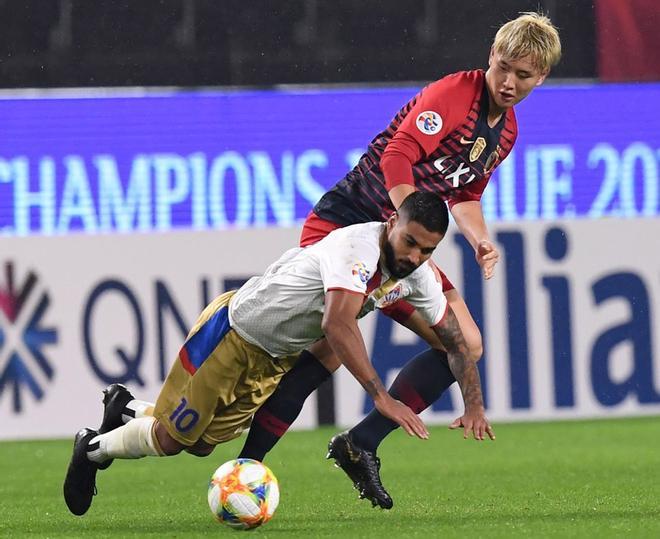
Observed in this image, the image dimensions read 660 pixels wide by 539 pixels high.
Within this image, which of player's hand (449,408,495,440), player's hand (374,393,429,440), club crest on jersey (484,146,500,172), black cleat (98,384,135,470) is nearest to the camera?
player's hand (374,393,429,440)

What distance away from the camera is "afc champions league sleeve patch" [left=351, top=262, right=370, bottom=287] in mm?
5238

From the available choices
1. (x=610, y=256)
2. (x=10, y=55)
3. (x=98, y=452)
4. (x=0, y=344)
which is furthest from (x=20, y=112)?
(x=98, y=452)

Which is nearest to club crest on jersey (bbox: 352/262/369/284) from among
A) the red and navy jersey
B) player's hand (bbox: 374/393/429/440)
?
player's hand (bbox: 374/393/429/440)

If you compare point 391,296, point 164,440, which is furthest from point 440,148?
point 164,440

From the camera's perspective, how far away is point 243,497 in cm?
536

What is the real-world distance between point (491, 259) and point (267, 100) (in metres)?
9.07

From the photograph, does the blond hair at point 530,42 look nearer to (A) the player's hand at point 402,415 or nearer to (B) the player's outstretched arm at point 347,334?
(B) the player's outstretched arm at point 347,334

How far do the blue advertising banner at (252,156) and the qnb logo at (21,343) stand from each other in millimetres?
4021

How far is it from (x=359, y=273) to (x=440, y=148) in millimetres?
841

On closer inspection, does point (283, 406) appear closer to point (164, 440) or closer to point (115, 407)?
point (164, 440)

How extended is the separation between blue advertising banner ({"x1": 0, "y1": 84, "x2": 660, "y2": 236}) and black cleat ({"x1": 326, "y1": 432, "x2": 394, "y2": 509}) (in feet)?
26.6

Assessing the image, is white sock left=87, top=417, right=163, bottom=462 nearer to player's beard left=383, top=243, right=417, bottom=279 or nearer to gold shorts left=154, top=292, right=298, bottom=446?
gold shorts left=154, top=292, right=298, bottom=446

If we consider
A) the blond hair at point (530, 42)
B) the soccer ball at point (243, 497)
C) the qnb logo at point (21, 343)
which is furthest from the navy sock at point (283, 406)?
the qnb logo at point (21, 343)

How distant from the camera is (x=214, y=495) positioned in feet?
17.7
